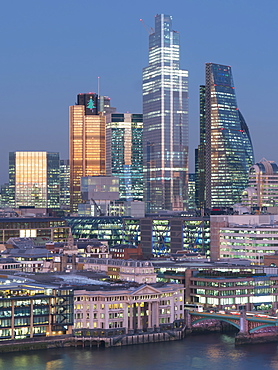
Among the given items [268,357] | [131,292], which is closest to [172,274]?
[131,292]

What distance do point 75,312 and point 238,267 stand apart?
54.9 m

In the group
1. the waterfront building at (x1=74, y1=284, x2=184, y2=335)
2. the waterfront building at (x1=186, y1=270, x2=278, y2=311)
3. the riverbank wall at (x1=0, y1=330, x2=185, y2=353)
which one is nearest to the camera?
the riverbank wall at (x1=0, y1=330, x2=185, y2=353)

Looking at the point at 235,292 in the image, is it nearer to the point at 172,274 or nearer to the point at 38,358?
the point at 172,274

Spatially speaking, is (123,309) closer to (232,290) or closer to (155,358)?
(155,358)

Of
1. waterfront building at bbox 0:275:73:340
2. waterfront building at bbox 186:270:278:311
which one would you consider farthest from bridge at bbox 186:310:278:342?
waterfront building at bbox 0:275:73:340

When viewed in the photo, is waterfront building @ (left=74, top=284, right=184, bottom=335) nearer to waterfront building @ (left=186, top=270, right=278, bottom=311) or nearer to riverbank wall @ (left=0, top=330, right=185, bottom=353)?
riverbank wall @ (left=0, top=330, right=185, bottom=353)

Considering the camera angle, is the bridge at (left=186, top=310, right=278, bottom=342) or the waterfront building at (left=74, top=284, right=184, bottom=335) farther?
the bridge at (left=186, top=310, right=278, bottom=342)

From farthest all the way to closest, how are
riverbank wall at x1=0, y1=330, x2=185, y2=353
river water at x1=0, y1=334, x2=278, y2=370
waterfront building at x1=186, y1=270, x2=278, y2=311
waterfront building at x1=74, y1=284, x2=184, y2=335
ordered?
waterfront building at x1=186, y1=270, x2=278, y2=311 < waterfront building at x1=74, y1=284, x2=184, y2=335 < riverbank wall at x1=0, y1=330, x2=185, y2=353 < river water at x1=0, y1=334, x2=278, y2=370

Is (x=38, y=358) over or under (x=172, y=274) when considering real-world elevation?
under

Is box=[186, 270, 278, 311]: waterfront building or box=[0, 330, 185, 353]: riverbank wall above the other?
box=[186, 270, 278, 311]: waterfront building

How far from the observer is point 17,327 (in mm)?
143125

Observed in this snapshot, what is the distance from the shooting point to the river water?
132250 millimetres

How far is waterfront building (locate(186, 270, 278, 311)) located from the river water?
1846cm

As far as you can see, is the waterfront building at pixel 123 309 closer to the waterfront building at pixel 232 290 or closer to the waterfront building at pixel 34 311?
the waterfront building at pixel 34 311
